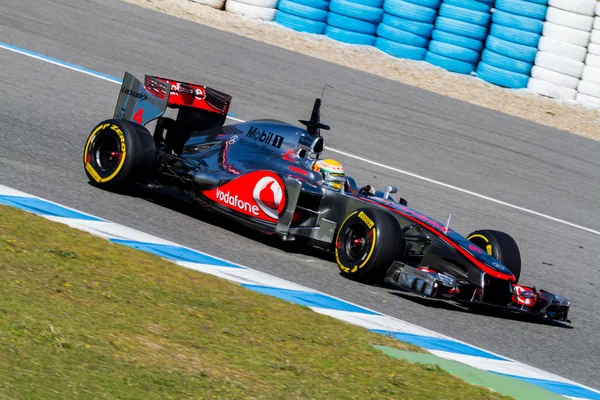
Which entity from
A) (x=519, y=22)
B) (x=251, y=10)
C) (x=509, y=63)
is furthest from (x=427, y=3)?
(x=251, y=10)

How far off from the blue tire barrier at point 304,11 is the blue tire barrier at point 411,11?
1.31 m

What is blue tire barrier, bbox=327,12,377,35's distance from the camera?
1677cm

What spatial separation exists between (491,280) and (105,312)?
310cm

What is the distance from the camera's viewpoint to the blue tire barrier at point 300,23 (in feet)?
56.0

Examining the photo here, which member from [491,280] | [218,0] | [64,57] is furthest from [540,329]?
[218,0]

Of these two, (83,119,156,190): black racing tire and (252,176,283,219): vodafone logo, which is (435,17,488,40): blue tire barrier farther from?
(252,176,283,219): vodafone logo

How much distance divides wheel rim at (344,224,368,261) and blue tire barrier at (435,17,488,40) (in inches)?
397

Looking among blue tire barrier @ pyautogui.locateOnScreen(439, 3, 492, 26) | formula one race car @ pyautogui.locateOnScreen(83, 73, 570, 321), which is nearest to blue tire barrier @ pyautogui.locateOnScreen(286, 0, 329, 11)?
blue tire barrier @ pyautogui.locateOnScreen(439, 3, 492, 26)

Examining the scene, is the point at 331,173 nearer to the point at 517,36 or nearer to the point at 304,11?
the point at 517,36

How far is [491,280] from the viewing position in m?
6.41

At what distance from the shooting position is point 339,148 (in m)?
11.4

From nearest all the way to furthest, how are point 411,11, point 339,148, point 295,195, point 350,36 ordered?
point 295,195 → point 339,148 → point 411,11 → point 350,36

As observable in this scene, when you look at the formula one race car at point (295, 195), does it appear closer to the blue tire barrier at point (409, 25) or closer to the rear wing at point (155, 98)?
the rear wing at point (155, 98)

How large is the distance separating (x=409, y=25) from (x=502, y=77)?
1.87 metres
